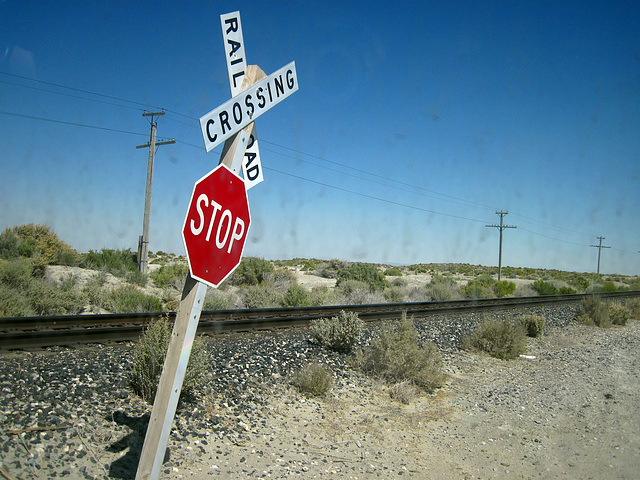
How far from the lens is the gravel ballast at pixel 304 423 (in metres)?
5.03

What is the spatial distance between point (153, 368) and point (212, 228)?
4108mm

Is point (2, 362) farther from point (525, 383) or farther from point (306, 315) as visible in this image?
point (525, 383)

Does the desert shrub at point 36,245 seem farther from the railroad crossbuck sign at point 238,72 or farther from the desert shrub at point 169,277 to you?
the railroad crossbuck sign at point 238,72

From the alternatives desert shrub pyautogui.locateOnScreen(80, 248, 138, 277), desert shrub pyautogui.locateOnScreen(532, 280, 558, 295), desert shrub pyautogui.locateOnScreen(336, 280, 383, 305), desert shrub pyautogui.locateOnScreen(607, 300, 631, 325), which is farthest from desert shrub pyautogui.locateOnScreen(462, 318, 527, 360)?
desert shrub pyautogui.locateOnScreen(532, 280, 558, 295)

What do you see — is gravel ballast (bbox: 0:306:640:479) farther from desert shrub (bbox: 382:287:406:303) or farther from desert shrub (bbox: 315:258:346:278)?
desert shrub (bbox: 315:258:346:278)

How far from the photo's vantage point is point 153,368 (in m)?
6.57

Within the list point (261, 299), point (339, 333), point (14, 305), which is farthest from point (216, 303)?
point (339, 333)

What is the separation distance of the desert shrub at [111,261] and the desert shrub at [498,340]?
19100 millimetres

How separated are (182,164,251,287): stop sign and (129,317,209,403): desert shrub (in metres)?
3.46

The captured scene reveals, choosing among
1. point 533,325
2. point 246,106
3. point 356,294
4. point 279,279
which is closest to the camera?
point 246,106

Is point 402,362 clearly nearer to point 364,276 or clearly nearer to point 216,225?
point 216,225

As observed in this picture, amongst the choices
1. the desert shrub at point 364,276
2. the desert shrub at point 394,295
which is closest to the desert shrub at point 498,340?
the desert shrub at point 394,295

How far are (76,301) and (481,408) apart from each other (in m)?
13.1

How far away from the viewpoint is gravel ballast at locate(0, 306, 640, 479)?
5.03 m
